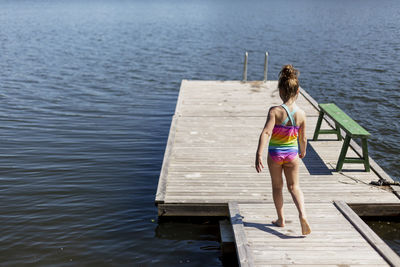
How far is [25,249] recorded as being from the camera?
7.41 m

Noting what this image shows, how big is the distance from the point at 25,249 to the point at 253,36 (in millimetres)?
30399

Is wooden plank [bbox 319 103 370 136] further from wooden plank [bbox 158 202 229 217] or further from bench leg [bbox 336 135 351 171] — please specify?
wooden plank [bbox 158 202 229 217]

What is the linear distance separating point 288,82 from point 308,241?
7.12 ft

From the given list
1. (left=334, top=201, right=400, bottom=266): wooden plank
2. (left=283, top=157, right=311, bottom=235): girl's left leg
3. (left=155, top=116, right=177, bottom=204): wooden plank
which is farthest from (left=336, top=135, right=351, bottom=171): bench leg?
(left=155, top=116, right=177, bottom=204): wooden plank

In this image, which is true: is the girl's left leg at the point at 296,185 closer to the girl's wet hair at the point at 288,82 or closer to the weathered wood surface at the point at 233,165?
the girl's wet hair at the point at 288,82

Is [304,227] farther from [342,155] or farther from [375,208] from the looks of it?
[342,155]

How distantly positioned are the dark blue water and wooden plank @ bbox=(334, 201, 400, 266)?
7.08ft

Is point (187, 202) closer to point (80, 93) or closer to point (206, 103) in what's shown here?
point (206, 103)

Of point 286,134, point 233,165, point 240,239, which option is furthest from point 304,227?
point 233,165

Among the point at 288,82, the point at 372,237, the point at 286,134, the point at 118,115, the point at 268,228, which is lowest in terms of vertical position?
the point at 118,115

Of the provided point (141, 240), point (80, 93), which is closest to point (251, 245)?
point (141, 240)

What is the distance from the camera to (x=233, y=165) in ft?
29.1

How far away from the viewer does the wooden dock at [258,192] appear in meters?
5.64

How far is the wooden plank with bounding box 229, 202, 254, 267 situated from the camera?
215 inches
